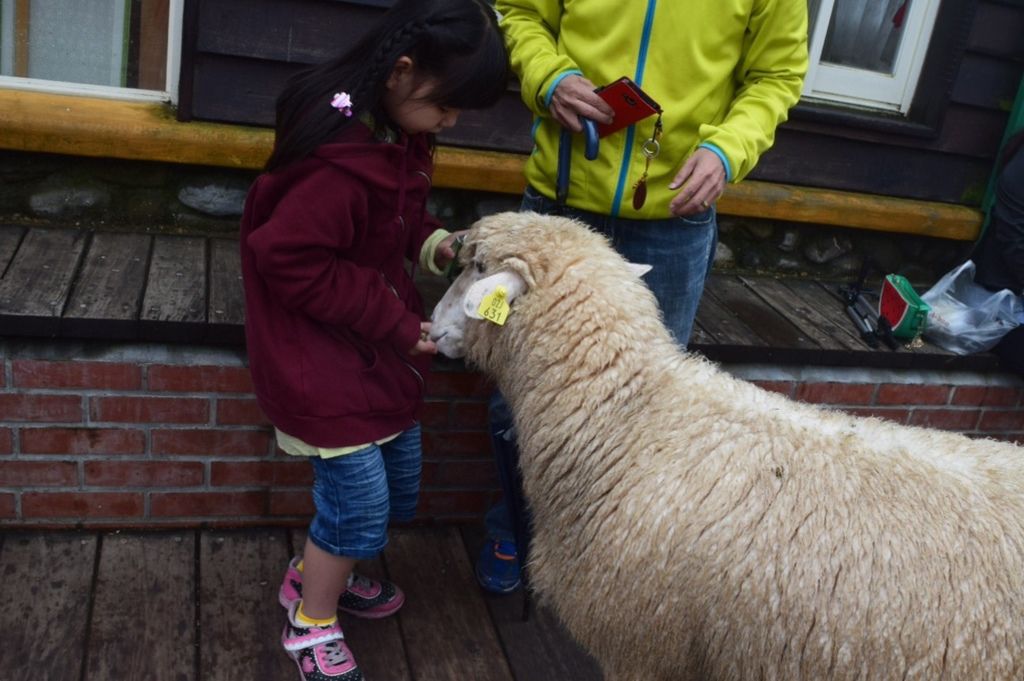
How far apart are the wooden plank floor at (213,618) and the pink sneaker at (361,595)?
3cm

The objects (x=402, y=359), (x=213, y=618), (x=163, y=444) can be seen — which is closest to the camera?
(x=402, y=359)

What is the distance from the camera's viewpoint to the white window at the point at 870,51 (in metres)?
3.80

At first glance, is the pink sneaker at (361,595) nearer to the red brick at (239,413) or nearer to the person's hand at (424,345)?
the red brick at (239,413)

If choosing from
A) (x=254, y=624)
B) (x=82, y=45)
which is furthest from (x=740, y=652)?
(x=82, y=45)

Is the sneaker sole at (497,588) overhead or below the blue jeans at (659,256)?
below

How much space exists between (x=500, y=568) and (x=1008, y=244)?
228 centimetres

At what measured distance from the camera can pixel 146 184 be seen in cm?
319

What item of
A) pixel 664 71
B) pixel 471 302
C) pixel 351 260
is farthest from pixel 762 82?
pixel 351 260

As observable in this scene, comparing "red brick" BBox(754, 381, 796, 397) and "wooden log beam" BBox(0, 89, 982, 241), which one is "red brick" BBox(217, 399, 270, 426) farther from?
"red brick" BBox(754, 381, 796, 397)

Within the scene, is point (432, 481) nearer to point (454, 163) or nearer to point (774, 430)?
point (454, 163)

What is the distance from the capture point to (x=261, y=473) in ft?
9.45

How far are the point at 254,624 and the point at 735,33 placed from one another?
6.43 ft

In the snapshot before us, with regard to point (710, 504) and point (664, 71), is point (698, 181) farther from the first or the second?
point (710, 504)

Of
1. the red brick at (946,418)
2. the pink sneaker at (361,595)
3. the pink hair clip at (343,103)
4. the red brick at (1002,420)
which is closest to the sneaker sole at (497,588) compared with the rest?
the pink sneaker at (361,595)
